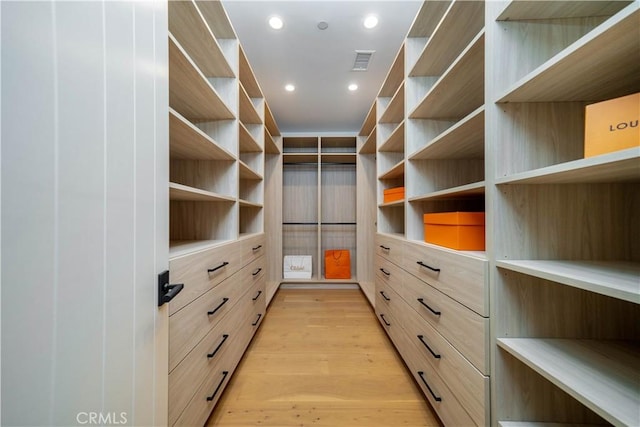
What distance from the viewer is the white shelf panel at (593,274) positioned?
1.60 ft

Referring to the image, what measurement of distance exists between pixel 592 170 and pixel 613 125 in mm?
120

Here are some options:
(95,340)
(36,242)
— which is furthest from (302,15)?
(95,340)

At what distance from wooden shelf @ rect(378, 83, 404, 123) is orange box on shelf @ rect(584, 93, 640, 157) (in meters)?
1.27

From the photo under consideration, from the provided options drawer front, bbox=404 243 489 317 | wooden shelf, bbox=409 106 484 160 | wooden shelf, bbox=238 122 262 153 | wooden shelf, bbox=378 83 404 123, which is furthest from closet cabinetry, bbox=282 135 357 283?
drawer front, bbox=404 243 489 317

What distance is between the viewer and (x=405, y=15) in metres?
1.67

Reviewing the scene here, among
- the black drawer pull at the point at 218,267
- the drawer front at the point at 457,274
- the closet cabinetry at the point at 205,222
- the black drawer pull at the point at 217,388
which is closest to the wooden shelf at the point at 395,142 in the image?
the drawer front at the point at 457,274

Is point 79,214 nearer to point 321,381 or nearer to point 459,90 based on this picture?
point 321,381

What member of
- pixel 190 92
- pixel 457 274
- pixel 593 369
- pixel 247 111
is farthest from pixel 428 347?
pixel 247 111

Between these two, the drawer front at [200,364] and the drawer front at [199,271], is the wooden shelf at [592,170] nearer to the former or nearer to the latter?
the drawer front at [199,271]

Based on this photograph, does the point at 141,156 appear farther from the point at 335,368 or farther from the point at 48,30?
the point at 335,368

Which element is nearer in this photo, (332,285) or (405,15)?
(405,15)

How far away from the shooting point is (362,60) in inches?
82.8

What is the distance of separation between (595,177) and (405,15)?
1687 millimetres

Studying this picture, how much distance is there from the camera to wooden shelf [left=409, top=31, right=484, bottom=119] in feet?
3.14
